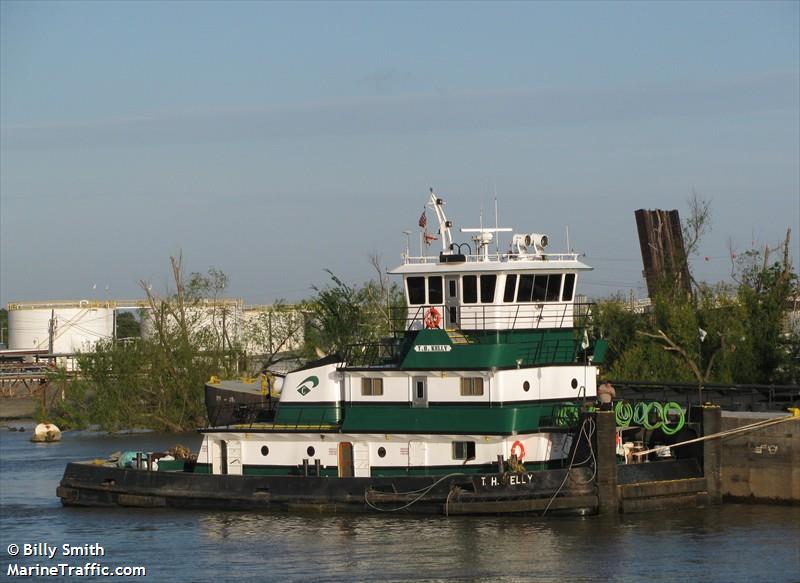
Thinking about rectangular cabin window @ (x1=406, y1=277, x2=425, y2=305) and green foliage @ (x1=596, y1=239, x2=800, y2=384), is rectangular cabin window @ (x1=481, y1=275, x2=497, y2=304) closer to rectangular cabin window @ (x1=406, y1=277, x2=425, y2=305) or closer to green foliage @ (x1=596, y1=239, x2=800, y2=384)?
rectangular cabin window @ (x1=406, y1=277, x2=425, y2=305)

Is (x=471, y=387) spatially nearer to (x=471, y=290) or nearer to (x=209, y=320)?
(x=471, y=290)

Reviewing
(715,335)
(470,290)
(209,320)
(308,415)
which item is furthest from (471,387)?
(209,320)

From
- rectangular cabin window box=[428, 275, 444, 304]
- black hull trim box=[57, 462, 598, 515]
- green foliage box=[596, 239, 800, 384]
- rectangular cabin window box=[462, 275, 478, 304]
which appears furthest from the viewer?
green foliage box=[596, 239, 800, 384]

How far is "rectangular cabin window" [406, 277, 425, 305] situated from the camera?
31281mm

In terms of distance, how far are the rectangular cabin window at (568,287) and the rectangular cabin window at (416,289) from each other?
3.38 metres

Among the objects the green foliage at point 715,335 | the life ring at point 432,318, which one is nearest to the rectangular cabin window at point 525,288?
the life ring at point 432,318

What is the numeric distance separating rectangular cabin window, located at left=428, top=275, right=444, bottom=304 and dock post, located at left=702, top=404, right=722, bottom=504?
22.5ft

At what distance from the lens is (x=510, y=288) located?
30719mm

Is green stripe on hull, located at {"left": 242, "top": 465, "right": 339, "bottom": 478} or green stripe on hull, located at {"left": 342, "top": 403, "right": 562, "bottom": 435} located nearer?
green stripe on hull, located at {"left": 342, "top": 403, "right": 562, "bottom": 435}

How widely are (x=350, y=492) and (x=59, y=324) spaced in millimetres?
72032

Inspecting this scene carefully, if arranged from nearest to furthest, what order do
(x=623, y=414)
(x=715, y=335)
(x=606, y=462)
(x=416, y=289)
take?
(x=606, y=462), (x=623, y=414), (x=416, y=289), (x=715, y=335)

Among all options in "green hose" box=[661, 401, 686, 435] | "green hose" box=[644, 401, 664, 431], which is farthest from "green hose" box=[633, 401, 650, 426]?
"green hose" box=[661, 401, 686, 435]

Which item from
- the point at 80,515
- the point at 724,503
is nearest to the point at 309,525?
the point at 80,515

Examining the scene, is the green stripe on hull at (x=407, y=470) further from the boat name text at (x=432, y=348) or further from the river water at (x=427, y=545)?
the boat name text at (x=432, y=348)
